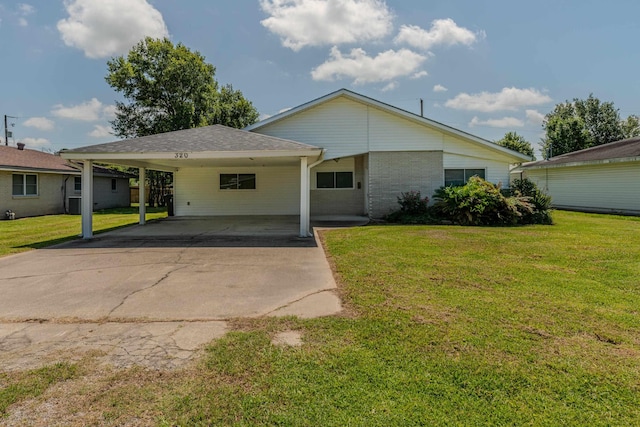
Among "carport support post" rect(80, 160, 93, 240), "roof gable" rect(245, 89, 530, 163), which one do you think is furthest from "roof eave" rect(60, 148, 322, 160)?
"roof gable" rect(245, 89, 530, 163)

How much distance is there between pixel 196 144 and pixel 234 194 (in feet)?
22.1

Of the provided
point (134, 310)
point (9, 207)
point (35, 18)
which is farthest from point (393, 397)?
point (9, 207)

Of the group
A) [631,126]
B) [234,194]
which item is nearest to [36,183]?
[234,194]

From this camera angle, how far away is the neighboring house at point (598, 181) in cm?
1572

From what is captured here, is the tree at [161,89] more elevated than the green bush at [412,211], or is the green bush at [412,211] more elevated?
the tree at [161,89]

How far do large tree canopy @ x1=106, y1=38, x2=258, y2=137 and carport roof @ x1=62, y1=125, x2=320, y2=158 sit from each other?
45.9 feet

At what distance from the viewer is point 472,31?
43.6 feet

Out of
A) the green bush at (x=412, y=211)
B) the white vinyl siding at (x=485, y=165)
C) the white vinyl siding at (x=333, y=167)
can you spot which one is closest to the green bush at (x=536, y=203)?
the white vinyl siding at (x=485, y=165)

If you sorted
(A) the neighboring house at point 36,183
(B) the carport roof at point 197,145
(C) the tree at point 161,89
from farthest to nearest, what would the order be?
(C) the tree at point 161,89 < (A) the neighboring house at point 36,183 < (B) the carport roof at point 197,145

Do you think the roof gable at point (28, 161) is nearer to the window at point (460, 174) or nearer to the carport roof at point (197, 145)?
the carport roof at point (197, 145)

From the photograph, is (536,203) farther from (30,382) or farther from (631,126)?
(631,126)

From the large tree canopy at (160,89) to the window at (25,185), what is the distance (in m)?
8.90

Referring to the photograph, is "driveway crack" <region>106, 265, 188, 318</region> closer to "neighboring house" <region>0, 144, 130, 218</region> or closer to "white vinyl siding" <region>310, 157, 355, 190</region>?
"white vinyl siding" <region>310, 157, 355, 190</region>

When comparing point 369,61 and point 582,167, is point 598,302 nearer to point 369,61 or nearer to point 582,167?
point 369,61
